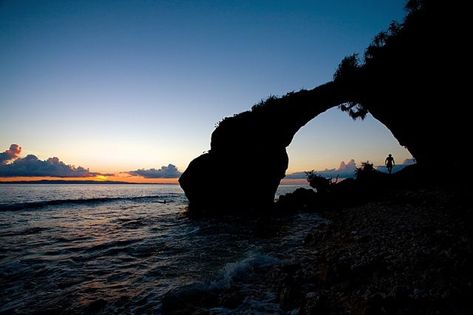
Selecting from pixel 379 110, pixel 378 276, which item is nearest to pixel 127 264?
pixel 378 276

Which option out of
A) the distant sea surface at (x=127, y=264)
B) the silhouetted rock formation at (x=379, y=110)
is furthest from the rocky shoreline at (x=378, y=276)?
the silhouetted rock formation at (x=379, y=110)

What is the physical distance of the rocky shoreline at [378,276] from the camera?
13.4 feet

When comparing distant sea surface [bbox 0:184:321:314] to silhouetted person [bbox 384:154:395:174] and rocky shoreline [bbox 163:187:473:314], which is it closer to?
rocky shoreline [bbox 163:187:473:314]

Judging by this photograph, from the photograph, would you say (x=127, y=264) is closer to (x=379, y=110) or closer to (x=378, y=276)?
(x=378, y=276)

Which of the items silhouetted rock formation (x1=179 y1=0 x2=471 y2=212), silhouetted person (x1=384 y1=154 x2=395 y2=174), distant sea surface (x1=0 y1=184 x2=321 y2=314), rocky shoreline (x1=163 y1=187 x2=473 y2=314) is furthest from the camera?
silhouetted person (x1=384 y1=154 x2=395 y2=174)

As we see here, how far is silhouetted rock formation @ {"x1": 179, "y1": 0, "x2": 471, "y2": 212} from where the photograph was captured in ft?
54.2

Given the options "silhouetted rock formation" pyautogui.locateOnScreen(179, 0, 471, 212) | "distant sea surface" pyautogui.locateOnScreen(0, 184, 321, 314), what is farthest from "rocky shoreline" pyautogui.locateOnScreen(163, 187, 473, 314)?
"silhouetted rock formation" pyautogui.locateOnScreen(179, 0, 471, 212)

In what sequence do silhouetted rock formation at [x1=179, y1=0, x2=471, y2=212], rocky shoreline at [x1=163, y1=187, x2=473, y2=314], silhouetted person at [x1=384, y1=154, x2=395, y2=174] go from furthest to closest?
silhouetted person at [x1=384, y1=154, x2=395, y2=174], silhouetted rock formation at [x1=179, y1=0, x2=471, y2=212], rocky shoreline at [x1=163, y1=187, x2=473, y2=314]

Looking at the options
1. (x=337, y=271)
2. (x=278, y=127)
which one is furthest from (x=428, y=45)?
(x=337, y=271)

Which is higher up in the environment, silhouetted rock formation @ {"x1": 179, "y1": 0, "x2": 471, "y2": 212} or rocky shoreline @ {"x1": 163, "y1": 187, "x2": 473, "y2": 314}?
silhouetted rock formation @ {"x1": 179, "y1": 0, "x2": 471, "y2": 212}

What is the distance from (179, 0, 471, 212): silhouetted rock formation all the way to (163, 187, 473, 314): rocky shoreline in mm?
11858

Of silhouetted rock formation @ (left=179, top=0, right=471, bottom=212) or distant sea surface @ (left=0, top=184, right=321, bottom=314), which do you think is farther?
silhouetted rock formation @ (left=179, top=0, right=471, bottom=212)

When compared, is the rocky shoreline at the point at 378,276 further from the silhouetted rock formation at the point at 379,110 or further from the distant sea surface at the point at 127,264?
the silhouetted rock formation at the point at 379,110

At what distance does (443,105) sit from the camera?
58.5ft
